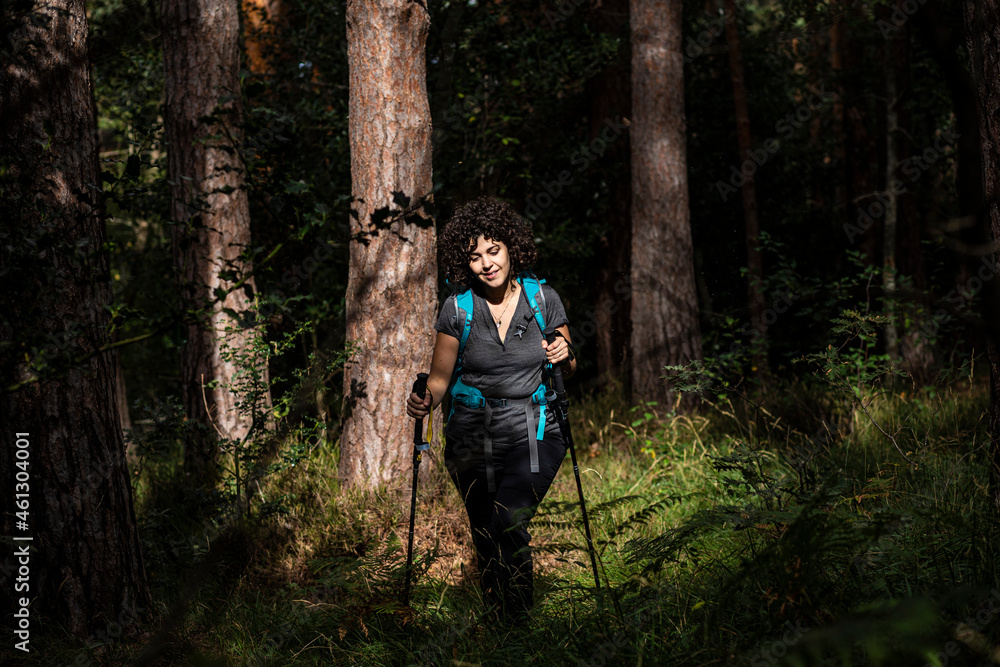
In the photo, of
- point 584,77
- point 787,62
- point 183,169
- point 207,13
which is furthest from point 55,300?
point 787,62

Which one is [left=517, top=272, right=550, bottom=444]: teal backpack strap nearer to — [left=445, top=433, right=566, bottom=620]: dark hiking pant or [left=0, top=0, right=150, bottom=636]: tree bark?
[left=445, top=433, right=566, bottom=620]: dark hiking pant

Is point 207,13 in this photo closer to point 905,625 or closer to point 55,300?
point 55,300

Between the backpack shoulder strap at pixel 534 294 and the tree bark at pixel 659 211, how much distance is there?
399 centimetres

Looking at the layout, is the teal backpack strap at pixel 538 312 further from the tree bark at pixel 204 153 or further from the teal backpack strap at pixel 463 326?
the tree bark at pixel 204 153

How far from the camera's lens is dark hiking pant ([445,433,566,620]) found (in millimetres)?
3566

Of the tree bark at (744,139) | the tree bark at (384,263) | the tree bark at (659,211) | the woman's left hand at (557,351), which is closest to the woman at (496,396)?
the woman's left hand at (557,351)

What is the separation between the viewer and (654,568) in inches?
112

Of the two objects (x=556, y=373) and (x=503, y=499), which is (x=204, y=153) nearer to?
(x=556, y=373)

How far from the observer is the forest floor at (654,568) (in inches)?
103

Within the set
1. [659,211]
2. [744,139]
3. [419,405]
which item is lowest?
[419,405]

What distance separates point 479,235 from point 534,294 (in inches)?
17.9

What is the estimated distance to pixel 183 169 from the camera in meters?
6.56

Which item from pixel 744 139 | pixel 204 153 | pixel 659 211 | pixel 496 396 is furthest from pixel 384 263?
pixel 744 139

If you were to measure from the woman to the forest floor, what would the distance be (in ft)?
0.94
